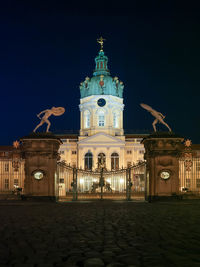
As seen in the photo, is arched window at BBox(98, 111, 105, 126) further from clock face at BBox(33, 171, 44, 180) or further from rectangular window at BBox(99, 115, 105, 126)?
clock face at BBox(33, 171, 44, 180)

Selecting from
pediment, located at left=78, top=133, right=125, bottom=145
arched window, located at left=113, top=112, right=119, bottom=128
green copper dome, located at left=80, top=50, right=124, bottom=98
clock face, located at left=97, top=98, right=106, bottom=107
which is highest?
green copper dome, located at left=80, top=50, right=124, bottom=98

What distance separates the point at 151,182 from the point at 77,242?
41.4ft

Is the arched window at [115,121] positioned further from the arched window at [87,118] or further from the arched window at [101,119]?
the arched window at [87,118]

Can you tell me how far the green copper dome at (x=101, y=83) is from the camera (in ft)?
229

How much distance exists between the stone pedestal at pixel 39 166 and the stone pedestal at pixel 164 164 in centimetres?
528

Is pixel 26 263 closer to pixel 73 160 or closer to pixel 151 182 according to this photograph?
pixel 151 182

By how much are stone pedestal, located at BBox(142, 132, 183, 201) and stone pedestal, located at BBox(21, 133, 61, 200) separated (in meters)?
5.28

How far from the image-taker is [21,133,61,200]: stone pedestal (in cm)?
1980

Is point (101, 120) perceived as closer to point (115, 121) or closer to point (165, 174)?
point (115, 121)

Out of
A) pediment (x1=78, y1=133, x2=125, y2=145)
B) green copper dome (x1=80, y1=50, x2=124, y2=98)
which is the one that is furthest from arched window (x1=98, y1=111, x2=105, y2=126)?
green copper dome (x1=80, y1=50, x2=124, y2=98)

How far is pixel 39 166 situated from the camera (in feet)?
65.3

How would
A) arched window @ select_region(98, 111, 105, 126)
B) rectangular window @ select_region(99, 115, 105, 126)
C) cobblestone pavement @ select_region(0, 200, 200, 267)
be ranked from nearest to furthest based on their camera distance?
cobblestone pavement @ select_region(0, 200, 200, 267) → arched window @ select_region(98, 111, 105, 126) → rectangular window @ select_region(99, 115, 105, 126)

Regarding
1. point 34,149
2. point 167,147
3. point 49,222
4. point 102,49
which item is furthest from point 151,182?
point 102,49

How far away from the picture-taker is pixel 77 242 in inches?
296
